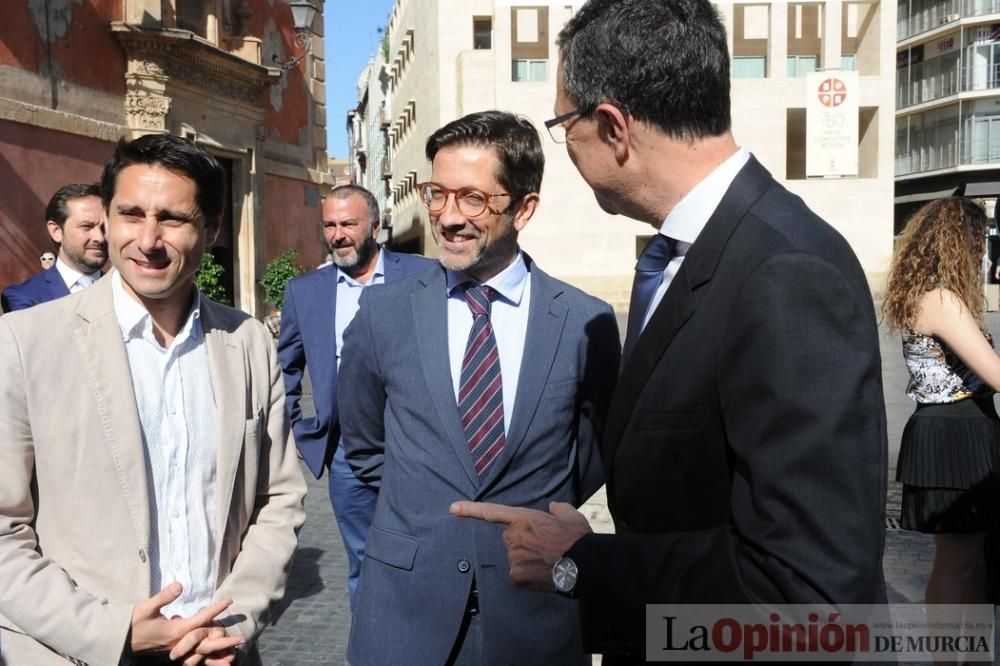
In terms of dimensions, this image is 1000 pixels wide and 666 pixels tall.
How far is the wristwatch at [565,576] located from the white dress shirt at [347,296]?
3.28 metres

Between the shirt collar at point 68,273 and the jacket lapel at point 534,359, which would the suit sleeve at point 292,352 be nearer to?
the shirt collar at point 68,273

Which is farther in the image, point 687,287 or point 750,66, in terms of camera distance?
point 750,66

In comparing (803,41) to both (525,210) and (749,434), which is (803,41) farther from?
(749,434)

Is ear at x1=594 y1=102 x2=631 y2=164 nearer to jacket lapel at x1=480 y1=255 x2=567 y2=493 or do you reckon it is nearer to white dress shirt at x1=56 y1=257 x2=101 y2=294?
jacket lapel at x1=480 y1=255 x2=567 y2=493

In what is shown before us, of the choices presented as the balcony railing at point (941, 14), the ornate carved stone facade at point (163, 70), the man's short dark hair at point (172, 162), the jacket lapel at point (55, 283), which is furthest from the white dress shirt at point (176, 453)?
the balcony railing at point (941, 14)

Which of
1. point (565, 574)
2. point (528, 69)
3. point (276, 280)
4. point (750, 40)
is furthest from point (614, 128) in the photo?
point (750, 40)

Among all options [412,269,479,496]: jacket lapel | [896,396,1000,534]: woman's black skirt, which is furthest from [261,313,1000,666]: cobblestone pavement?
[412,269,479,496]: jacket lapel

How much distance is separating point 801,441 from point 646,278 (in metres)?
0.63

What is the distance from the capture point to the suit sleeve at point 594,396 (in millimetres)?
2979

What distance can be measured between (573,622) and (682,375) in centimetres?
136

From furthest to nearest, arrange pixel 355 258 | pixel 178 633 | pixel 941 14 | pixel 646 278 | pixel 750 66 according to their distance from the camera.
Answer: pixel 941 14 → pixel 750 66 → pixel 355 258 → pixel 178 633 → pixel 646 278

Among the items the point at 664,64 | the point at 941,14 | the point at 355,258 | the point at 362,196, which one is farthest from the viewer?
the point at 941,14

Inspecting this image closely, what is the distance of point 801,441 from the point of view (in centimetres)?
141

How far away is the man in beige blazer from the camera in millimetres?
2096
